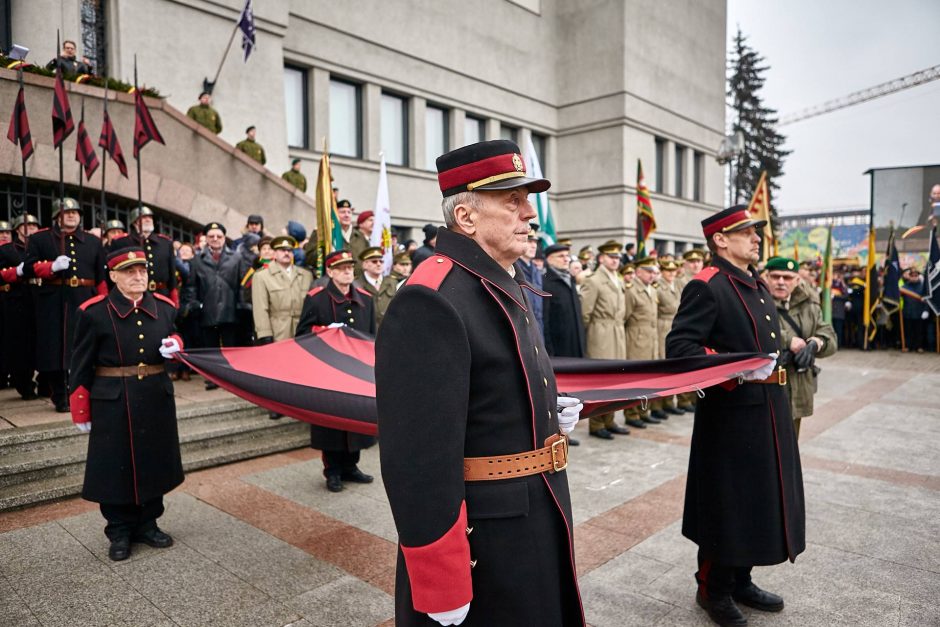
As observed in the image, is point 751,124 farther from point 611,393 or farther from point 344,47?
point 611,393

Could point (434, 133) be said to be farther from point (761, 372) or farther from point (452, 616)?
point (452, 616)

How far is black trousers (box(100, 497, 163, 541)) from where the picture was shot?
4.48 meters

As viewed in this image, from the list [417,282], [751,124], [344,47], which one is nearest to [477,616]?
[417,282]

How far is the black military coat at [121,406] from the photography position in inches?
176

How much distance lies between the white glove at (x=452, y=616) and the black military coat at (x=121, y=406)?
11.3ft

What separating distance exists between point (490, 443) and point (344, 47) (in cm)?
1876

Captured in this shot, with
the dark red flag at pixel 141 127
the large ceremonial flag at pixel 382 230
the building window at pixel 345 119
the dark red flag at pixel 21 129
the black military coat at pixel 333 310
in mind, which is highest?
the building window at pixel 345 119

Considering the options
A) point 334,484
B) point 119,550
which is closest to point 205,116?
point 334,484

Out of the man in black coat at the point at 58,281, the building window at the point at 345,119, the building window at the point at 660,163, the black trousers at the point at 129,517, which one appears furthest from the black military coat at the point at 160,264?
the building window at the point at 660,163

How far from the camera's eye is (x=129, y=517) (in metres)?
4.54

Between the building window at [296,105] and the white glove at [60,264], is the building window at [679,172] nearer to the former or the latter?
the building window at [296,105]

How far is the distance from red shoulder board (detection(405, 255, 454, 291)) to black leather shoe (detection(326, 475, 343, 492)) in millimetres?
4254

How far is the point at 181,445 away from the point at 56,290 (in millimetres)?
2548

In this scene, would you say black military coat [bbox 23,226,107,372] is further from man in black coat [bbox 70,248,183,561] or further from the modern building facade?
the modern building facade
